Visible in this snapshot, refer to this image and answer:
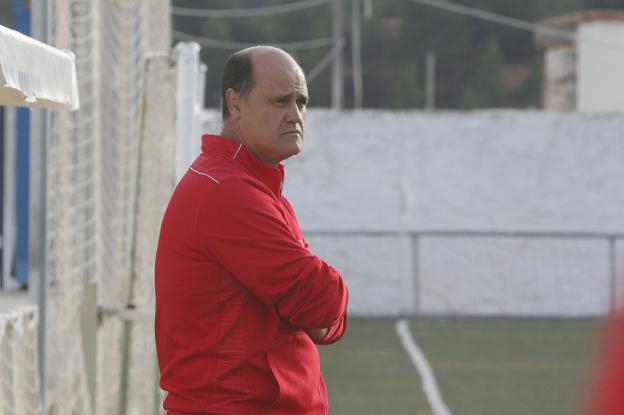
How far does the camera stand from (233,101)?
292 cm

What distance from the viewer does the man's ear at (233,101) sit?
2.91 metres

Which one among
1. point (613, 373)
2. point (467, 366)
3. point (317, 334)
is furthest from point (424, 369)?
point (613, 373)

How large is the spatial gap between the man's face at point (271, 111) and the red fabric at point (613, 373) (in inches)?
74.1

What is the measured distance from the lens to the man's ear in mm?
2912

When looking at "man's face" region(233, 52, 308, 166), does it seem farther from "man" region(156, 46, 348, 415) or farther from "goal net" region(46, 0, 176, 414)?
"goal net" region(46, 0, 176, 414)

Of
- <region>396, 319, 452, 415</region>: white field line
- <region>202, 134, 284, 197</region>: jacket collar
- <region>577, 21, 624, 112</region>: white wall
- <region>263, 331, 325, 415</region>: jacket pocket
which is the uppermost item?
<region>577, 21, 624, 112</region>: white wall

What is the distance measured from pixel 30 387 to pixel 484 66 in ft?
165

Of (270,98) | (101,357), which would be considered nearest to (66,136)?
(101,357)

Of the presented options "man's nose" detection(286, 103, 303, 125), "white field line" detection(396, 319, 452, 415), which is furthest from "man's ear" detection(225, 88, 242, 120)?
"white field line" detection(396, 319, 452, 415)

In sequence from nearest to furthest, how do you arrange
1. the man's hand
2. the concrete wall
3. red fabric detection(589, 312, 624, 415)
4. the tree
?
red fabric detection(589, 312, 624, 415) → the man's hand → the concrete wall → the tree

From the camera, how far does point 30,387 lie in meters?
4.99

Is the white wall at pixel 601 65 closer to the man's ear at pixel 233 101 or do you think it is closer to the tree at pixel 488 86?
the tree at pixel 488 86

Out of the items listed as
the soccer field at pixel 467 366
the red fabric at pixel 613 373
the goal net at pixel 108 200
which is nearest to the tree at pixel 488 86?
the soccer field at pixel 467 366

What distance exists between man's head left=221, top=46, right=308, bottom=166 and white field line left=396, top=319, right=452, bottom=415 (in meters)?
6.06
